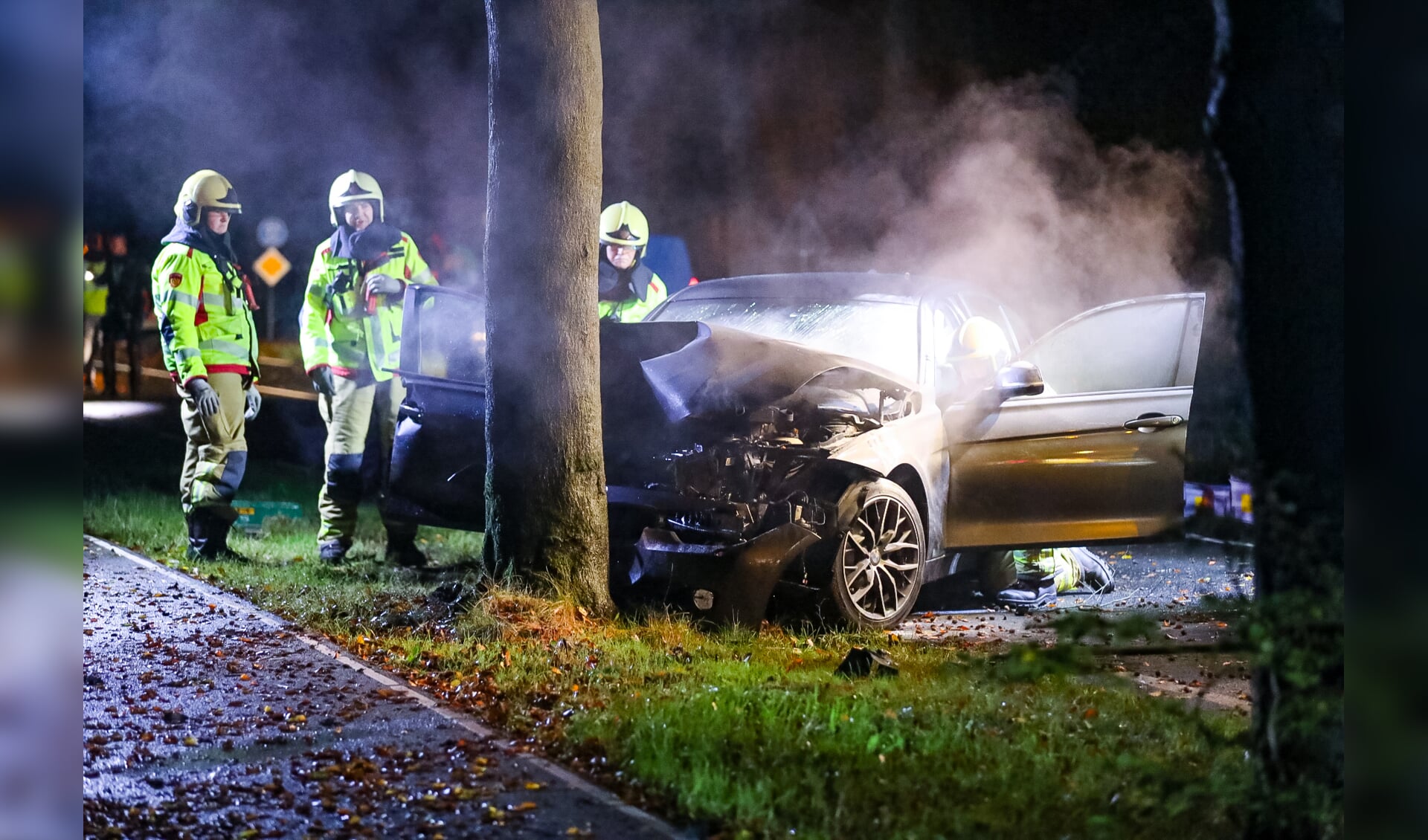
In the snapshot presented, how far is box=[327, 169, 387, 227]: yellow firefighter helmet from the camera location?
24.2ft

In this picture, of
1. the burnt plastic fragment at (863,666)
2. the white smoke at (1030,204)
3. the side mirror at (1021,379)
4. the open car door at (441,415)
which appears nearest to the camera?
the burnt plastic fragment at (863,666)

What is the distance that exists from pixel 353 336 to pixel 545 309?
224 centimetres

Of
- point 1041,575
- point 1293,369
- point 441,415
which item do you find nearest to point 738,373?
point 441,415

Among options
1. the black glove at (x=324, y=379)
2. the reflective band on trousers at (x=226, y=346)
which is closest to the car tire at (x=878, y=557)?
the black glove at (x=324, y=379)

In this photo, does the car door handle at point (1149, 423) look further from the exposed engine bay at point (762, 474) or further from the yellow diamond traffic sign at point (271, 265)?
the yellow diamond traffic sign at point (271, 265)

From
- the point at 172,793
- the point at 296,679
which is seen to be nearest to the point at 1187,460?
the point at 296,679

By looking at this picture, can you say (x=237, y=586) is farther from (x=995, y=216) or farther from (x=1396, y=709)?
(x=1396, y=709)

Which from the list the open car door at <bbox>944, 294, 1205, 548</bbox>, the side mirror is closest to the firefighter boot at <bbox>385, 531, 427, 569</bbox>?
the open car door at <bbox>944, 294, 1205, 548</bbox>

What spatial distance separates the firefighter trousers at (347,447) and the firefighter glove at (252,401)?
378mm

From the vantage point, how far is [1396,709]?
3676 millimetres

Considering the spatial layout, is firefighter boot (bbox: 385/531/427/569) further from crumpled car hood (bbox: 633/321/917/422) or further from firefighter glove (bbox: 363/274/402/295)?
crumpled car hood (bbox: 633/321/917/422)

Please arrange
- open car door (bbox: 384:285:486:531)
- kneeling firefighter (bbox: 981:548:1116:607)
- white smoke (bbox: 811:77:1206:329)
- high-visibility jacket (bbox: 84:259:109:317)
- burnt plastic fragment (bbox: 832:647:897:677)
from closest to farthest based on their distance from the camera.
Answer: burnt plastic fragment (bbox: 832:647:897:677) → open car door (bbox: 384:285:486:531) → white smoke (bbox: 811:77:1206:329) → kneeling firefighter (bbox: 981:548:1116:607) → high-visibility jacket (bbox: 84:259:109:317)

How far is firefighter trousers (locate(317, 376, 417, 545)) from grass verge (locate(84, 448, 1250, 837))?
2.88 feet

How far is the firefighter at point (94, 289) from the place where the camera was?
7504 mm
